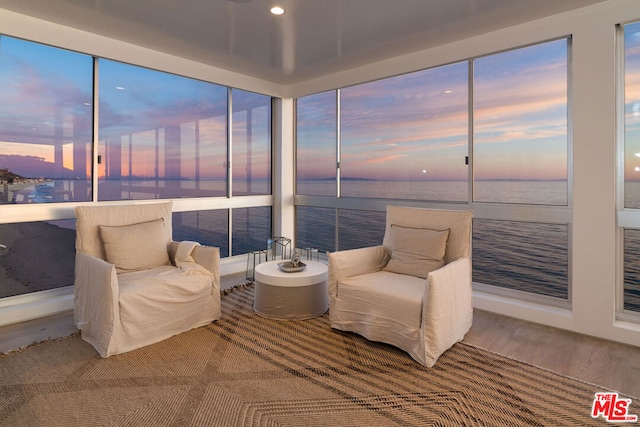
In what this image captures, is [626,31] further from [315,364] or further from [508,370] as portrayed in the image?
[315,364]

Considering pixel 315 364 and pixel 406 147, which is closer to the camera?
pixel 315 364

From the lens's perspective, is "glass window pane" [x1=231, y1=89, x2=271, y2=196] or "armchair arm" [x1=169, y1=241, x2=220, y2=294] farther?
"glass window pane" [x1=231, y1=89, x2=271, y2=196]

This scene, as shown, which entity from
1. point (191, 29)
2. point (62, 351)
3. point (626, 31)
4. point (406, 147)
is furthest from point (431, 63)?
point (62, 351)

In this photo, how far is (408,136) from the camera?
4.66 metres

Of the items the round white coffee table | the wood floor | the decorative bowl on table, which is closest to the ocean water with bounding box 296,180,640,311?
the wood floor

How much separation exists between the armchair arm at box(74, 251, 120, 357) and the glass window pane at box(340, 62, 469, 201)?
10.4ft

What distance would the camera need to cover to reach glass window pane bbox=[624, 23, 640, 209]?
293 cm

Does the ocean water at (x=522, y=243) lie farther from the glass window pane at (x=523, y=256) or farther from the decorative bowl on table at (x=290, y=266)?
the decorative bowl on table at (x=290, y=266)

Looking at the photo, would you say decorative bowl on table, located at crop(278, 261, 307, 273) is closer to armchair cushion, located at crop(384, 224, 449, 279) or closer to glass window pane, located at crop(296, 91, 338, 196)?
armchair cushion, located at crop(384, 224, 449, 279)

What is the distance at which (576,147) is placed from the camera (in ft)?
10.2

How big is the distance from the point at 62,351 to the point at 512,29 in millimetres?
4561

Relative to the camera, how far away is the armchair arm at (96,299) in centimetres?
254

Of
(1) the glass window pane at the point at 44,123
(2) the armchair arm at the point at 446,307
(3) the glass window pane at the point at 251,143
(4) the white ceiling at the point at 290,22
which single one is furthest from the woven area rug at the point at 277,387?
(3) the glass window pane at the point at 251,143

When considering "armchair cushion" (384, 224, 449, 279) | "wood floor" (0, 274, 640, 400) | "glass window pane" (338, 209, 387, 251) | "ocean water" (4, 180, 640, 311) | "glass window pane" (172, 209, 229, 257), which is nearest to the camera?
"wood floor" (0, 274, 640, 400)
